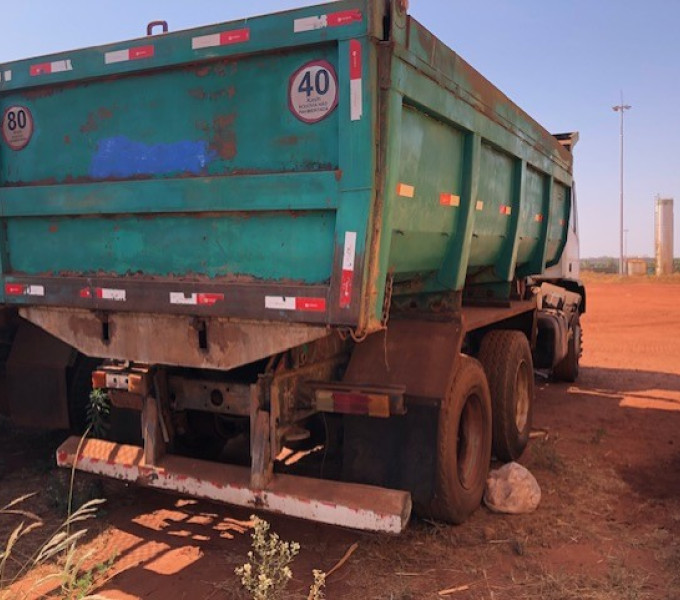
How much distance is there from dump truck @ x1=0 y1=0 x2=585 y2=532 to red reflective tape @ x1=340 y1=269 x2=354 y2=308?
1 centimetres

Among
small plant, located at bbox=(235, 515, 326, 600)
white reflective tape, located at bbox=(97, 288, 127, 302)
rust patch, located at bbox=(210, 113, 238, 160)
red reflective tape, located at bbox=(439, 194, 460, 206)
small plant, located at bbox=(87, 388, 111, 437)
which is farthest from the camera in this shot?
small plant, located at bbox=(87, 388, 111, 437)

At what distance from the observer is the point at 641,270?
4609cm

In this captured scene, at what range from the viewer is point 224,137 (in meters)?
3.22

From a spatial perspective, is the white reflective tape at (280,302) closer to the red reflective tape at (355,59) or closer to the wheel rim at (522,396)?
the red reflective tape at (355,59)

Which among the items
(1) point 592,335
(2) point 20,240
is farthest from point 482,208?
(1) point 592,335

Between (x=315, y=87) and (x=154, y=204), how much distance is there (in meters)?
1.08

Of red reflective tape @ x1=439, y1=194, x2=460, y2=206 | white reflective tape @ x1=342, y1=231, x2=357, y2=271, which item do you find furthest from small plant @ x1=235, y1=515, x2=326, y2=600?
red reflective tape @ x1=439, y1=194, x2=460, y2=206

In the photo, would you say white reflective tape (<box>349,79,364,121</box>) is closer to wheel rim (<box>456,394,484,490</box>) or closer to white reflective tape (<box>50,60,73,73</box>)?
white reflective tape (<box>50,60,73,73</box>)

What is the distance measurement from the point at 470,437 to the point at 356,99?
2442 mm

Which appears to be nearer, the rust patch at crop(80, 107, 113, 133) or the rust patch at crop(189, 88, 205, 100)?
the rust patch at crop(189, 88, 205, 100)

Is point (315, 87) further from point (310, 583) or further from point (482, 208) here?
point (310, 583)

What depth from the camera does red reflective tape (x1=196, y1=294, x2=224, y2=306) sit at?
3255 mm

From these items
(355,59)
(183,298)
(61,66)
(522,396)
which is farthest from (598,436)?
(61,66)

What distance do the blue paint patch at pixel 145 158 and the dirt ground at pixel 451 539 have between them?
2.14m
